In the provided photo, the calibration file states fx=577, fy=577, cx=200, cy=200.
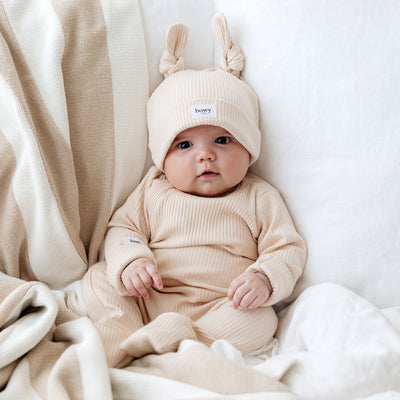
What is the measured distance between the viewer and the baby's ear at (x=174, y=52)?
1249 millimetres

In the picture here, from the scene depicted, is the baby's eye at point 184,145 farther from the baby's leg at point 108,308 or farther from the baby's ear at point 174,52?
the baby's leg at point 108,308

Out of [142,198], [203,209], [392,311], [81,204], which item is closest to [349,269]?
[392,311]

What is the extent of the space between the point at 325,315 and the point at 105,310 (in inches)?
16.5

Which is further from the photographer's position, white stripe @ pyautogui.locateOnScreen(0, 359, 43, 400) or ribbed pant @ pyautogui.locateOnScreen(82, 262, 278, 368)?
ribbed pant @ pyautogui.locateOnScreen(82, 262, 278, 368)

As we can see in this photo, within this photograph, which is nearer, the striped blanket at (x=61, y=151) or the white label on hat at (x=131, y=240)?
the striped blanket at (x=61, y=151)

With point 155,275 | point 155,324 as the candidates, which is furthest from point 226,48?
point 155,324

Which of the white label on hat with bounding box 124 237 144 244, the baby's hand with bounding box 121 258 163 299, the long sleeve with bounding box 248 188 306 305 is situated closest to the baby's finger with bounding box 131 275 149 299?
the baby's hand with bounding box 121 258 163 299

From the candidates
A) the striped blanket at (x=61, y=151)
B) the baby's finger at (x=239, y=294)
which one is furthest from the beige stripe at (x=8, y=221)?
the baby's finger at (x=239, y=294)

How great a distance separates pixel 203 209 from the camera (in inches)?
47.3

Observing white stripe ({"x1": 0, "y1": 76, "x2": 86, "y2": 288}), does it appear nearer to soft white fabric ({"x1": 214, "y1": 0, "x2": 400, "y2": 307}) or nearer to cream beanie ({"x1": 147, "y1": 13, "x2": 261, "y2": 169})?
cream beanie ({"x1": 147, "y1": 13, "x2": 261, "y2": 169})

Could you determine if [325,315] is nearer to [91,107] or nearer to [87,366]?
[87,366]

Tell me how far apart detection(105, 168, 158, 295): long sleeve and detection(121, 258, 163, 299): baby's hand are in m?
0.02

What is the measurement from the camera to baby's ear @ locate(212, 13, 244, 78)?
1.24 meters

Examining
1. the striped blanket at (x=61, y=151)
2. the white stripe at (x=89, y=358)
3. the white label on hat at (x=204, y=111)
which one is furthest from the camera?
the white label on hat at (x=204, y=111)
